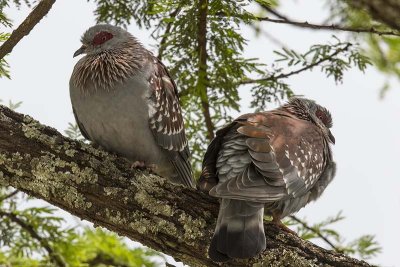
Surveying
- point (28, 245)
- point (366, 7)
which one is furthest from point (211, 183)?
point (366, 7)

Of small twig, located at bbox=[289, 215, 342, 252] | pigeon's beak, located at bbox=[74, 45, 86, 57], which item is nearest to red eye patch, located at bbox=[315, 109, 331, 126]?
small twig, located at bbox=[289, 215, 342, 252]

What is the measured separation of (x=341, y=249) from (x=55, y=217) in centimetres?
224

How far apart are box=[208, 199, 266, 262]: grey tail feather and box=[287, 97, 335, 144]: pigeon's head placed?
4.77ft

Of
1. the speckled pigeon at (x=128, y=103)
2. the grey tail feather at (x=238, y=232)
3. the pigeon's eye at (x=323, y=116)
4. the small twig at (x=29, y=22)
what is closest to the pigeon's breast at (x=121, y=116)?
the speckled pigeon at (x=128, y=103)

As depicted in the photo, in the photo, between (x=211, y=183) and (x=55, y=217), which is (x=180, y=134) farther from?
(x=55, y=217)

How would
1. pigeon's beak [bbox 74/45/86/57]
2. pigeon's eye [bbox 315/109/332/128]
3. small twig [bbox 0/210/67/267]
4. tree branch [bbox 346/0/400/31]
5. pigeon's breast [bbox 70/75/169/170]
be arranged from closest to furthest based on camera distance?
tree branch [bbox 346/0/400/31]
pigeon's breast [bbox 70/75/169/170]
pigeon's beak [bbox 74/45/86/57]
small twig [bbox 0/210/67/267]
pigeon's eye [bbox 315/109/332/128]

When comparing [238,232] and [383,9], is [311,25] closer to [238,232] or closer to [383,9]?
[238,232]

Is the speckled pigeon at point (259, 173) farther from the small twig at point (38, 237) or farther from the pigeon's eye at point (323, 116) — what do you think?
the small twig at point (38, 237)

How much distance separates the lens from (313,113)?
15.7 feet

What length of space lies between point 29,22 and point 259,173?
1562 millimetres

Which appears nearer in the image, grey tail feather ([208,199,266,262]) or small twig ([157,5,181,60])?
grey tail feather ([208,199,266,262])

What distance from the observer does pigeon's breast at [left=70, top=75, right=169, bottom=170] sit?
396 cm

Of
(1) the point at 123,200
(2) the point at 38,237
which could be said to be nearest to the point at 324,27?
(1) the point at 123,200

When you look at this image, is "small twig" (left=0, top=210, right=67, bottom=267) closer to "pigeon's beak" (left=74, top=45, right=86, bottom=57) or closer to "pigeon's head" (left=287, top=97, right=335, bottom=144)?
"pigeon's beak" (left=74, top=45, right=86, bottom=57)
